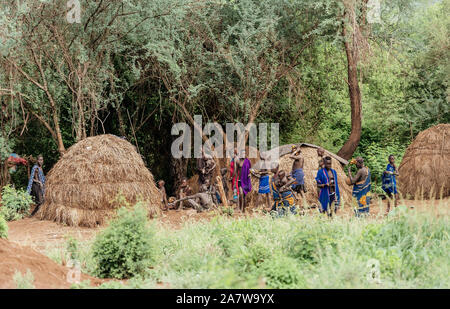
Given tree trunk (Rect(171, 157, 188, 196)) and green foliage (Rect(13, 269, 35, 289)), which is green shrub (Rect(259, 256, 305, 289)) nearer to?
green foliage (Rect(13, 269, 35, 289))

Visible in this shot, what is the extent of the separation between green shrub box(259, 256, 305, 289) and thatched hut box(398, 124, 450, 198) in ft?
33.9

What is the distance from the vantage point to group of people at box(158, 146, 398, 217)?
1071 cm

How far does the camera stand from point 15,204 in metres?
13.7

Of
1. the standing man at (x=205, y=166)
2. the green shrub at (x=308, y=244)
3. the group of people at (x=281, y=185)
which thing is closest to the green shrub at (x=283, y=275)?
the green shrub at (x=308, y=244)

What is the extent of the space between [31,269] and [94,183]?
21.9 ft

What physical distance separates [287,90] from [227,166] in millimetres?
3200

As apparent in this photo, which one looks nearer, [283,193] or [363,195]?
[363,195]

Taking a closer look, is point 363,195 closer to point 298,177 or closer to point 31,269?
point 298,177

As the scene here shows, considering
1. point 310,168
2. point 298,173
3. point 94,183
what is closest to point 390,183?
point 298,173

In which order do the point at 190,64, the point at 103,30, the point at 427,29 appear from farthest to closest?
the point at 427,29, the point at 190,64, the point at 103,30

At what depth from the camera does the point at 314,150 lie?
15.4 metres

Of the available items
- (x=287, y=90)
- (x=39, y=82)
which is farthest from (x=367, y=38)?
(x=39, y=82)
